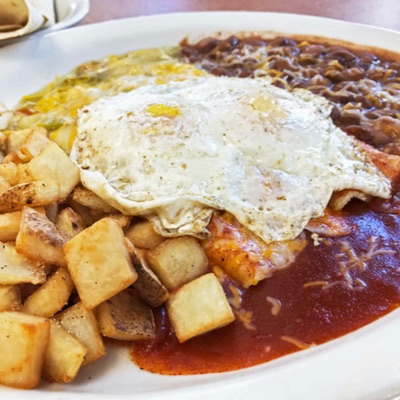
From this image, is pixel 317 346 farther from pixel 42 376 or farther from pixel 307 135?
pixel 307 135

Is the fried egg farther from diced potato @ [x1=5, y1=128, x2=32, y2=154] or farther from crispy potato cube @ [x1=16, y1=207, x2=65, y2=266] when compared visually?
crispy potato cube @ [x1=16, y1=207, x2=65, y2=266]

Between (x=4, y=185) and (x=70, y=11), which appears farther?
(x=70, y=11)

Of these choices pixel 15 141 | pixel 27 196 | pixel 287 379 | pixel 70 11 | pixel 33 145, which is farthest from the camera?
pixel 70 11

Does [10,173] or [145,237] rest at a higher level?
[10,173]

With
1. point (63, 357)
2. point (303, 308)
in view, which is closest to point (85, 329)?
point (63, 357)

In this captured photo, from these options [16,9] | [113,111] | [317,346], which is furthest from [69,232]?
[16,9]

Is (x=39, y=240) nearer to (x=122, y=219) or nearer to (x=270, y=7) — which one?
(x=122, y=219)

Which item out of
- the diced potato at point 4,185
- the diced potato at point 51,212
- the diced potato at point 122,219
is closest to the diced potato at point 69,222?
the diced potato at point 51,212
